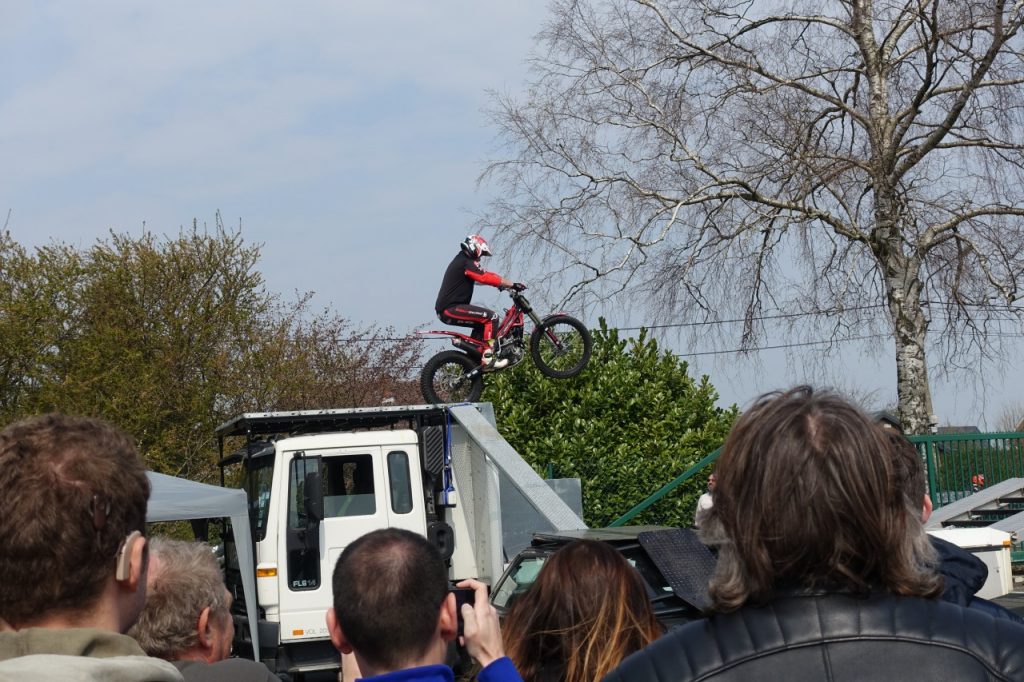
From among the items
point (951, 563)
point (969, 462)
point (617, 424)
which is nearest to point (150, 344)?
point (617, 424)

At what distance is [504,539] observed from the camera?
37.8 ft

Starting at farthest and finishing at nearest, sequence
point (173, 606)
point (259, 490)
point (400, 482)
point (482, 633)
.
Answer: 1. point (259, 490)
2. point (400, 482)
3. point (173, 606)
4. point (482, 633)

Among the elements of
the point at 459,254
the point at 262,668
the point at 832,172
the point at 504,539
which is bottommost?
the point at 504,539

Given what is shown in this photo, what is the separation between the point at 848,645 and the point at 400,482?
972cm

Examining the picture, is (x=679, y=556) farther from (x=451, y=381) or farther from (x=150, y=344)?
(x=150, y=344)

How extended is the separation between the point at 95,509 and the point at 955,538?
22.2 ft

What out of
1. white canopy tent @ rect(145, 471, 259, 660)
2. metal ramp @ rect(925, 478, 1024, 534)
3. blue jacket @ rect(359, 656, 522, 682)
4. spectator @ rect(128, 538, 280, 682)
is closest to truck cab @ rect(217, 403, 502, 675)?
white canopy tent @ rect(145, 471, 259, 660)

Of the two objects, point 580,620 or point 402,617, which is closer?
point 402,617

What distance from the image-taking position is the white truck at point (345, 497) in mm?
10602

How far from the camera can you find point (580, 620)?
3.28 metres

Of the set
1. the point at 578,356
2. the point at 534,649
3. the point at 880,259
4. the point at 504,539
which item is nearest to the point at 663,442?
the point at 578,356

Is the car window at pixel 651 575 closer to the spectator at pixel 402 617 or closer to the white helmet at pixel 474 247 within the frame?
the spectator at pixel 402 617

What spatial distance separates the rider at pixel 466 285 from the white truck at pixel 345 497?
109 cm

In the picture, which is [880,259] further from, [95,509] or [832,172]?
[95,509]
